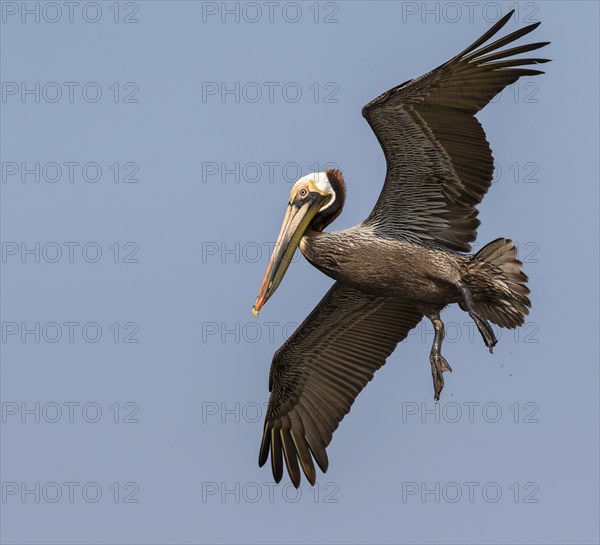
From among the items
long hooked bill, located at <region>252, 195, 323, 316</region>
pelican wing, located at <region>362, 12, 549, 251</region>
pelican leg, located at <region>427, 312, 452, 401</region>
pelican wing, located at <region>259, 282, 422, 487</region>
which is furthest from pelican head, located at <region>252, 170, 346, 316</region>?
pelican leg, located at <region>427, 312, 452, 401</region>

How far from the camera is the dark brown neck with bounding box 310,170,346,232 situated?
13086 millimetres

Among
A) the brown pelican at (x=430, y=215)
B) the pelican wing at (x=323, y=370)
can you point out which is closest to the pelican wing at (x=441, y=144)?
the brown pelican at (x=430, y=215)

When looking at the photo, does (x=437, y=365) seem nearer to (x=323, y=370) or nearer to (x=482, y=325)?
(x=482, y=325)

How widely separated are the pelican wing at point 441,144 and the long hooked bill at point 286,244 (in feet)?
2.08

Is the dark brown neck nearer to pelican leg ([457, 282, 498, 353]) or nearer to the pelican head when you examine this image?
→ the pelican head

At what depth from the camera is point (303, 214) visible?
1296 cm

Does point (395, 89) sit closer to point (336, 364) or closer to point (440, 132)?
point (440, 132)

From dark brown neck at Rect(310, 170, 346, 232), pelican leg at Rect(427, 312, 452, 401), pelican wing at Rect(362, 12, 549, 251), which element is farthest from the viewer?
dark brown neck at Rect(310, 170, 346, 232)

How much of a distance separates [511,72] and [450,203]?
1.37 meters

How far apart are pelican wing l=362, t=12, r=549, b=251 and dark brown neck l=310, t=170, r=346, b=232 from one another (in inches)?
20.5

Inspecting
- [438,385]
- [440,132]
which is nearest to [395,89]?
[440,132]

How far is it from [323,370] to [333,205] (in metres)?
2.02

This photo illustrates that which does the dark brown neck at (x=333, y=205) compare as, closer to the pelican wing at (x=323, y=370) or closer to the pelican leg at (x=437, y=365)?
the pelican wing at (x=323, y=370)

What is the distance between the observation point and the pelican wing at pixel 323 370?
14.0m
